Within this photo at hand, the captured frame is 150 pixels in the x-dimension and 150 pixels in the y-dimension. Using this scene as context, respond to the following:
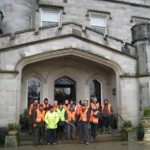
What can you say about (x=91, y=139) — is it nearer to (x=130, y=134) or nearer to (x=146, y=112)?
(x=130, y=134)

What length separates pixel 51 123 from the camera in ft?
35.3

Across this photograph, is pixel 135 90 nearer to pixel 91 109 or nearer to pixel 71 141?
pixel 91 109

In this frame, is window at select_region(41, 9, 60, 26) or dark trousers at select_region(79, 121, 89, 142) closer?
dark trousers at select_region(79, 121, 89, 142)

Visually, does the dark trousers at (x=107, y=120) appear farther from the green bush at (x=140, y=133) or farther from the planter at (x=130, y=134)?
the green bush at (x=140, y=133)

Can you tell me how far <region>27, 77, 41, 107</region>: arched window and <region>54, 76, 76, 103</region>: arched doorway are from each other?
3.46 feet

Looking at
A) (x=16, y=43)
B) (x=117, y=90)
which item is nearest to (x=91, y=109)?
(x=117, y=90)

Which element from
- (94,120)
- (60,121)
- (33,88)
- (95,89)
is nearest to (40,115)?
(60,121)

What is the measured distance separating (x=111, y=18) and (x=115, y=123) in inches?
286

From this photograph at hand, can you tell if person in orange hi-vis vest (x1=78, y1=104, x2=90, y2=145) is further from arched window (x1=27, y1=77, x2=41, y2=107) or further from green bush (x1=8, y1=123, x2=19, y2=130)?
arched window (x1=27, y1=77, x2=41, y2=107)

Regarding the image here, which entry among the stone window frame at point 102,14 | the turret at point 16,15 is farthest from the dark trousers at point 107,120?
the turret at point 16,15

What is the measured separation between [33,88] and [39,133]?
424 centimetres

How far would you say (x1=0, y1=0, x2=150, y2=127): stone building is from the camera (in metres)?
12.1

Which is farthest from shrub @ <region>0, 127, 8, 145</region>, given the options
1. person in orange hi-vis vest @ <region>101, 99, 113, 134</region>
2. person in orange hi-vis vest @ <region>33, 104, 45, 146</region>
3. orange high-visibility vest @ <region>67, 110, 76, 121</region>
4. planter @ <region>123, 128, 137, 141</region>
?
planter @ <region>123, 128, 137, 141</region>

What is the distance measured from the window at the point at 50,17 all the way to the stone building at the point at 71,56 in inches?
2.3
